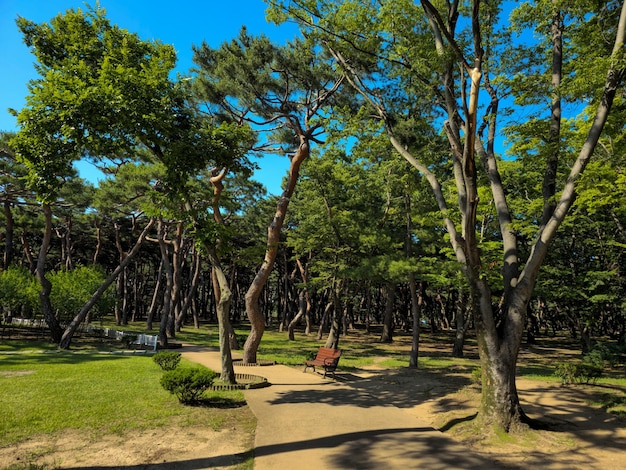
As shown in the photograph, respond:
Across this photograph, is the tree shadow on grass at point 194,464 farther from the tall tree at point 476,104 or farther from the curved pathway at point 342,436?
the tall tree at point 476,104

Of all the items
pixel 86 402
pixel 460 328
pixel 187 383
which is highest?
pixel 460 328

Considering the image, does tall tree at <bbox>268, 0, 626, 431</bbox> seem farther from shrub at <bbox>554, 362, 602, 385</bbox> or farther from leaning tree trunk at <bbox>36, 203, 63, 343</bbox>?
leaning tree trunk at <bbox>36, 203, 63, 343</bbox>

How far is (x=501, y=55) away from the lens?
9500mm

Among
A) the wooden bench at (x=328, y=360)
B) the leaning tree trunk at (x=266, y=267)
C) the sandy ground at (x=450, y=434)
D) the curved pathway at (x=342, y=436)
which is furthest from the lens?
the leaning tree trunk at (x=266, y=267)

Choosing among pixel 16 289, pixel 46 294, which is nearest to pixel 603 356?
pixel 46 294

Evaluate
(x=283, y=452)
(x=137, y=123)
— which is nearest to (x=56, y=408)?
(x=283, y=452)

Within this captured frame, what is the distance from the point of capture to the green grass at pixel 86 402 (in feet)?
22.2

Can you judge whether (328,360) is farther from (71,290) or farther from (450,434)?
(71,290)

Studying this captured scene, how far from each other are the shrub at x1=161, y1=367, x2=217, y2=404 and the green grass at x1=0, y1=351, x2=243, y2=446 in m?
0.27

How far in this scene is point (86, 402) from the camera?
841 cm

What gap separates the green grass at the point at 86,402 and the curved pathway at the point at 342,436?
1.21 meters

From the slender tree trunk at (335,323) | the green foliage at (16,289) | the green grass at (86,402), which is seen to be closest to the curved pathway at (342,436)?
the green grass at (86,402)

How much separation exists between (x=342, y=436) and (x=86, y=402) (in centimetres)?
583

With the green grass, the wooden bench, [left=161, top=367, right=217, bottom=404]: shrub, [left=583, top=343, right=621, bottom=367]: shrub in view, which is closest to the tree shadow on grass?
the green grass
